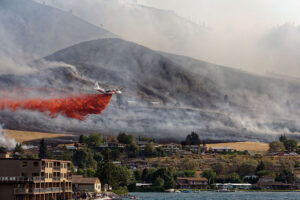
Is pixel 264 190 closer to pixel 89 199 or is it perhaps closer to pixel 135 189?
pixel 135 189

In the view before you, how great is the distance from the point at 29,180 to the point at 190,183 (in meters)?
116

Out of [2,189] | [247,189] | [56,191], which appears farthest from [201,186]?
[2,189]

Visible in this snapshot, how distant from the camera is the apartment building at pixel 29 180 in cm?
8331

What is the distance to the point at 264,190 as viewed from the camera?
187m

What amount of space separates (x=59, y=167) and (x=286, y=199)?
64609 millimetres

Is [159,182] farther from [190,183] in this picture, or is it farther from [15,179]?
[15,179]

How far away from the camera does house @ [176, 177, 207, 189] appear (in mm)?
192738

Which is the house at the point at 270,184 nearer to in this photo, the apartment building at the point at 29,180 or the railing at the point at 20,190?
the apartment building at the point at 29,180

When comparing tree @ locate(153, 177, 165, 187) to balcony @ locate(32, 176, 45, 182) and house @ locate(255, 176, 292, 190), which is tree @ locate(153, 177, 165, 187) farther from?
balcony @ locate(32, 176, 45, 182)

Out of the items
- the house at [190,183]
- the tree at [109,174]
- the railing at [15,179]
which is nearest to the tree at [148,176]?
the house at [190,183]

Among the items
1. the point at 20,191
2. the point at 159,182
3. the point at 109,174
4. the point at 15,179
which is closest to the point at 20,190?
the point at 20,191

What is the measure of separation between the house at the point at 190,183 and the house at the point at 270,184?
20960 mm

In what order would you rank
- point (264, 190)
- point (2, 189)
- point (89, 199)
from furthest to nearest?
point (264, 190)
point (89, 199)
point (2, 189)

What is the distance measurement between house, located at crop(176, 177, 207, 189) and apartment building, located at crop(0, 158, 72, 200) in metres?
103
